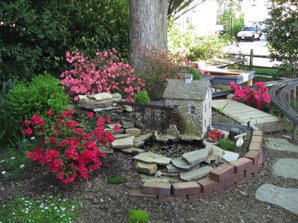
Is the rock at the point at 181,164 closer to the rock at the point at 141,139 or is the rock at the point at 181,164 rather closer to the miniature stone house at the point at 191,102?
the rock at the point at 141,139

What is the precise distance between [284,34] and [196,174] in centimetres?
773

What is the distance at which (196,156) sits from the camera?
3543mm

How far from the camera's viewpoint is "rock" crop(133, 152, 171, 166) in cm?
354

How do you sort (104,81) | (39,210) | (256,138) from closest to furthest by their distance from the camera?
(39,210), (256,138), (104,81)

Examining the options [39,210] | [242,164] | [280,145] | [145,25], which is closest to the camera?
[39,210]

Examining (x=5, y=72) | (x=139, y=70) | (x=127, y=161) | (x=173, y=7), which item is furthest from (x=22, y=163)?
(x=173, y=7)

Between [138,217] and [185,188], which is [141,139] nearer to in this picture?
[185,188]

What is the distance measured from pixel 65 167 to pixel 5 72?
3295mm

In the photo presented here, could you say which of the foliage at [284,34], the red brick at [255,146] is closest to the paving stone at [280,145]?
the red brick at [255,146]

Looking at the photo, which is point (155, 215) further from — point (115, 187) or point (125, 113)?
→ point (125, 113)

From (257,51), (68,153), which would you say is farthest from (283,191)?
(257,51)

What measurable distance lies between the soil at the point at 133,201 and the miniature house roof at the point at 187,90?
3.34 ft

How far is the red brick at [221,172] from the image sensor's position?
3.31 meters

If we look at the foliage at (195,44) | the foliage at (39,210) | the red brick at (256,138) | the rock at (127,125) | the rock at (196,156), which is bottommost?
the foliage at (39,210)
